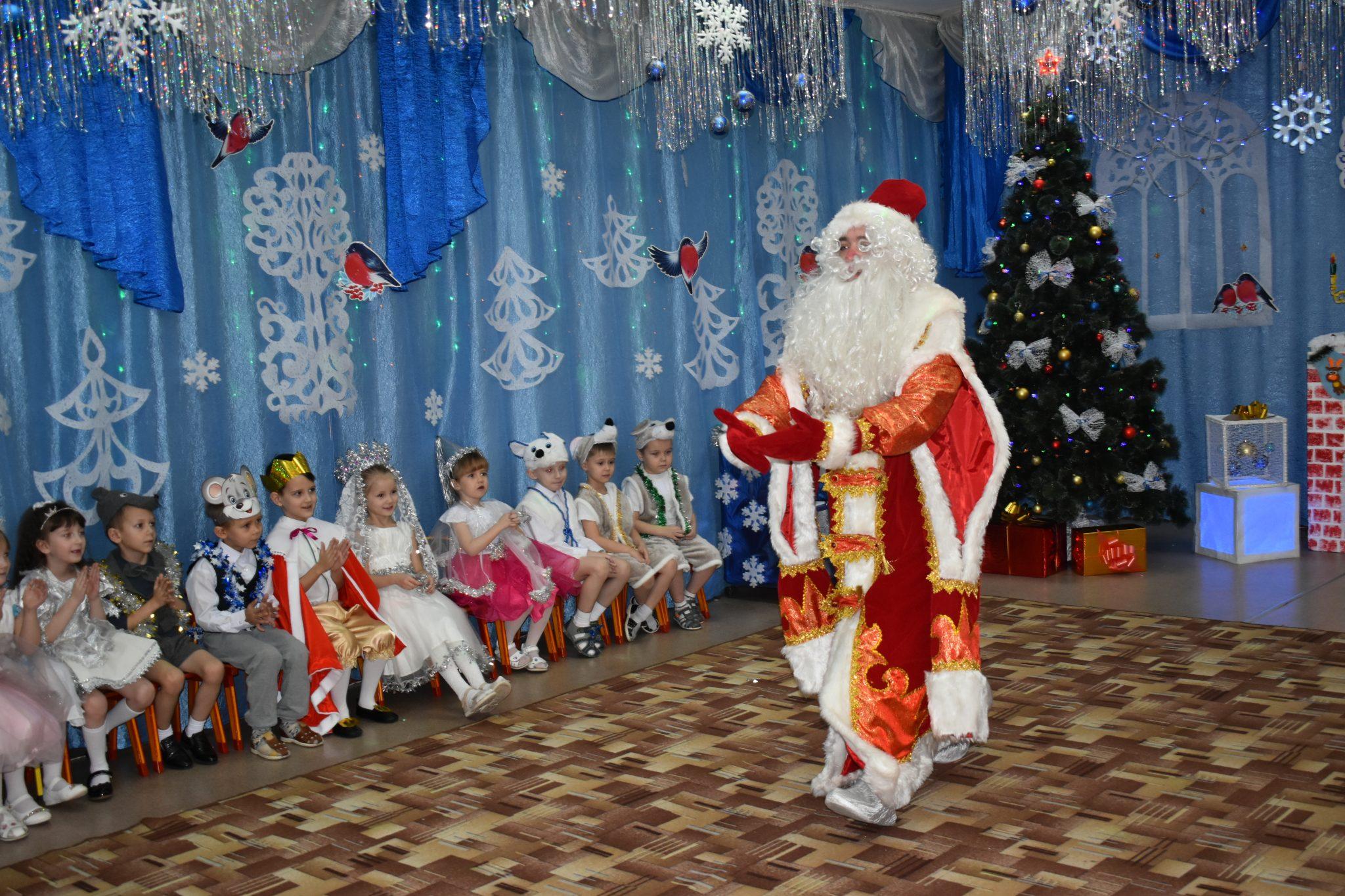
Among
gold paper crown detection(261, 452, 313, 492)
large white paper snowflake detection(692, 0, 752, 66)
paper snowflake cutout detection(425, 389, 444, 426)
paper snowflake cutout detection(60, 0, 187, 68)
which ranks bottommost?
gold paper crown detection(261, 452, 313, 492)

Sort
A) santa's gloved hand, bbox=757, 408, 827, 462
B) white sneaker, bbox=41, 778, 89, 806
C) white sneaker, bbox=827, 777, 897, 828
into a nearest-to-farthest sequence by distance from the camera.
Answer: santa's gloved hand, bbox=757, 408, 827, 462, white sneaker, bbox=827, 777, 897, 828, white sneaker, bbox=41, 778, 89, 806

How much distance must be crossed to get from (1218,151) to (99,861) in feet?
26.0

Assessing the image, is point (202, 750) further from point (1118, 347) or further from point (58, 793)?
point (1118, 347)

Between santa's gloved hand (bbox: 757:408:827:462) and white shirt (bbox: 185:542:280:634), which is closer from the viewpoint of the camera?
santa's gloved hand (bbox: 757:408:827:462)

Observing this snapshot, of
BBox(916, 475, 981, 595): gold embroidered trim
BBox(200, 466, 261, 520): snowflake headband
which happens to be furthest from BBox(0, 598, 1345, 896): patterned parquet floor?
BBox(200, 466, 261, 520): snowflake headband

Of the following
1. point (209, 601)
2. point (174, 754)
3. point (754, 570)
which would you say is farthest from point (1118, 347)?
point (174, 754)

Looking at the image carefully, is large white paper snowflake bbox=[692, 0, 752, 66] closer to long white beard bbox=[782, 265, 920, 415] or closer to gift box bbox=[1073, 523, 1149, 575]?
long white beard bbox=[782, 265, 920, 415]

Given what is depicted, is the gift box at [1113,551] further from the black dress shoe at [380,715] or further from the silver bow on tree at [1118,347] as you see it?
the black dress shoe at [380,715]

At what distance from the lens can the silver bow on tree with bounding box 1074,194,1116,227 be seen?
23.1 ft

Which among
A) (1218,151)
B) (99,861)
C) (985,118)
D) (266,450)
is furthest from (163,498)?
(1218,151)

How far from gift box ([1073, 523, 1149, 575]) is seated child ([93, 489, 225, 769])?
196 inches

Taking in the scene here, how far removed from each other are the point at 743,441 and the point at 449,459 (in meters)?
2.73

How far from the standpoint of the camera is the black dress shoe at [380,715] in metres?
4.95

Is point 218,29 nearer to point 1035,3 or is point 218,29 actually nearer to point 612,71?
point 612,71
